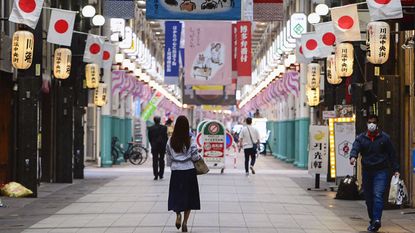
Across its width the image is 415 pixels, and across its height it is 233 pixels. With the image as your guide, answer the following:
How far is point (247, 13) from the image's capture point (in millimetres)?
22500

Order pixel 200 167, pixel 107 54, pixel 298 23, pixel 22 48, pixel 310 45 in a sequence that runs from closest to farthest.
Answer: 1. pixel 200 167
2. pixel 22 48
3. pixel 310 45
4. pixel 107 54
5. pixel 298 23

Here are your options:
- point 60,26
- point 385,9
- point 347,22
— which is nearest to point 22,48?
point 60,26

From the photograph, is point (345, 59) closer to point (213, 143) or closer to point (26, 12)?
point (26, 12)

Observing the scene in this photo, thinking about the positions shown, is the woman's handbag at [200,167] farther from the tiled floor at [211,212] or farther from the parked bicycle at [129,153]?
the parked bicycle at [129,153]

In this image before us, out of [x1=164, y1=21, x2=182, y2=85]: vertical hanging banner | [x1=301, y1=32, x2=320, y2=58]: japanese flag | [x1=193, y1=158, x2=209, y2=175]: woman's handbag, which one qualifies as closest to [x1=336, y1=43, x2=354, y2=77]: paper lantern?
[x1=301, y1=32, x2=320, y2=58]: japanese flag

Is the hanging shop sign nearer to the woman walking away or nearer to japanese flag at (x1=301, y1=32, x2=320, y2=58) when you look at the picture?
japanese flag at (x1=301, y1=32, x2=320, y2=58)

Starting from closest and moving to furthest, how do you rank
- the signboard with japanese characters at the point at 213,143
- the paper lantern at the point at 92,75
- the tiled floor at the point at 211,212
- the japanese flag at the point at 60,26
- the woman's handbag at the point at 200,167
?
the woman's handbag at the point at 200,167 → the tiled floor at the point at 211,212 → the japanese flag at the point at 60,26 → the paper lantern at the point at 92,75 → the signboard with japanese characters at the point at 213,143

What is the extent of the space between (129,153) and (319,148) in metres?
17.6

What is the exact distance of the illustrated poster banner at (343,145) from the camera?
2141cm

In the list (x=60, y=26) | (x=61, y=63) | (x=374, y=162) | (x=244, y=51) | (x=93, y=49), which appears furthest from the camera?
(x=244, y=51)

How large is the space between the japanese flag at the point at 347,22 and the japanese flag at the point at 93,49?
886 cm

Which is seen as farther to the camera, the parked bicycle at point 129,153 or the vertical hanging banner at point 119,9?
the parked bicycle at point 129,153

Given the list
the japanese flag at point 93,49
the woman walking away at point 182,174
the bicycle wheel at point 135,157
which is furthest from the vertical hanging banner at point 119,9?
the bicycle wheel at point 135,157

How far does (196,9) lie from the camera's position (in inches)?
853
